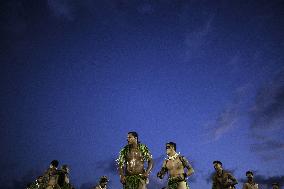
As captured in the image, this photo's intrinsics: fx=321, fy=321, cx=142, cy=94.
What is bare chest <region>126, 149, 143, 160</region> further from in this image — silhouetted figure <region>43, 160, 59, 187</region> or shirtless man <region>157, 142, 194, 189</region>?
silhouetted figure <region>43, 160, 59, 187</region>

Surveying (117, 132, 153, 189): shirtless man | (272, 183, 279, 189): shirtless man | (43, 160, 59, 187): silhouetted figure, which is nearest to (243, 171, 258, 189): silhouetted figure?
(272, 183, 279, 189): shirtless man

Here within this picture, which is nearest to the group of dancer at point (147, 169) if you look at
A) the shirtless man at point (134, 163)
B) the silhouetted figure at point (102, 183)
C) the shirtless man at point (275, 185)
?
the shirtless man at point (134, 163)

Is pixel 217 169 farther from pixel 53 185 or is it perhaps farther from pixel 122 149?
pixel 53 185

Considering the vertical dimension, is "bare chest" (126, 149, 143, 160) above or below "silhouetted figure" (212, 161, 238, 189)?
above

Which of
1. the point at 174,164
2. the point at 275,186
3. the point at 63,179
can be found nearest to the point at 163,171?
the point at 174,164

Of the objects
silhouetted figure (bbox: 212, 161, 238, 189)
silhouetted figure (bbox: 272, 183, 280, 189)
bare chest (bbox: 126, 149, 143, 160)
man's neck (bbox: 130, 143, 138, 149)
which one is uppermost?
man's neck (bbox: 130, 143, 138, 149)

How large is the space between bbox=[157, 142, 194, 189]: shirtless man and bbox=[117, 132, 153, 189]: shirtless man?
91 centimetres

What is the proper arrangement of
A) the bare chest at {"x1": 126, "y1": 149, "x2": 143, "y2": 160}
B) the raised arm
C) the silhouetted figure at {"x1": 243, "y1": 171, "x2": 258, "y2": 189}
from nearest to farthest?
the bare chest at {"x1": 126, "y1": 149, "x2": 143, "y2": 160} < the raised arm < the silhouetted figure at {"x1": 243, "y1": 171, "x2": 258, "y2": 189}

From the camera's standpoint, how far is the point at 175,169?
1147 centimetres

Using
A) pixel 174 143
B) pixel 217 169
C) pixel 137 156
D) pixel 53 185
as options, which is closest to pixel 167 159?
pixel 174 143

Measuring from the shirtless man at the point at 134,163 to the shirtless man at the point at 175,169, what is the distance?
2.98 feet

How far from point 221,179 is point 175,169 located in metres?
2.72

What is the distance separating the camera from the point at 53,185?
521 inches

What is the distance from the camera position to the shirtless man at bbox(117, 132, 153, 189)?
10.5 meters
